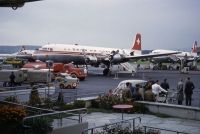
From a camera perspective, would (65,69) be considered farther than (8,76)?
Yes

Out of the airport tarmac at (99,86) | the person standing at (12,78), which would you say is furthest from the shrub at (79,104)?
the person standing at (12,78)

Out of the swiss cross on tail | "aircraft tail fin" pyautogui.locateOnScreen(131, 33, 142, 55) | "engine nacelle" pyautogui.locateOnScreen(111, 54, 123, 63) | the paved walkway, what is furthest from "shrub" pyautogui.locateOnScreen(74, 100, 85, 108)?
the swiss cross on tail

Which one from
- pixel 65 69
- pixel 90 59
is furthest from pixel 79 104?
pixel 90 59

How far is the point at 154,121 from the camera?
17438 millimetres

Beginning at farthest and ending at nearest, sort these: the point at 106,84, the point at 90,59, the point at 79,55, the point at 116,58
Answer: the point at 79,55, the point at 116,58, the point at 90,59, the point at 106,84

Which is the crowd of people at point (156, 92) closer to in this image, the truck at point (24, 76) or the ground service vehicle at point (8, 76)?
the truck at point (24, 76)

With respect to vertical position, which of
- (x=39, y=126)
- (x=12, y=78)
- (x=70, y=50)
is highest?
(x=70, y=50)

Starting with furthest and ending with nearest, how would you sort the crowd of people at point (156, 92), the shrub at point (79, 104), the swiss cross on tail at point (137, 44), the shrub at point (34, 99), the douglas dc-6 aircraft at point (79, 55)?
the swiss cross on tail at point (137, 44)
the douglas dc-6 aircraft at point (79, 55)
the crowd of people at point (156, 92)
the shrub at point (79, 104)
the shrub at point (34, 99)

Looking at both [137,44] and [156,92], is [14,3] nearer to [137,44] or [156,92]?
[156,92]

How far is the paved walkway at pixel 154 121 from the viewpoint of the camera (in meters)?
15.9

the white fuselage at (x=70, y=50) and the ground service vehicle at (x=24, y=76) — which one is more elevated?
the white fuselage at (x=70, y=50)

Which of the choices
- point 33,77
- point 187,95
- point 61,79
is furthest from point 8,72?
point 187,95

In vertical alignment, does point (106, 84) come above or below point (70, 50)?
below

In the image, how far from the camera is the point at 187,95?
20547 mm
